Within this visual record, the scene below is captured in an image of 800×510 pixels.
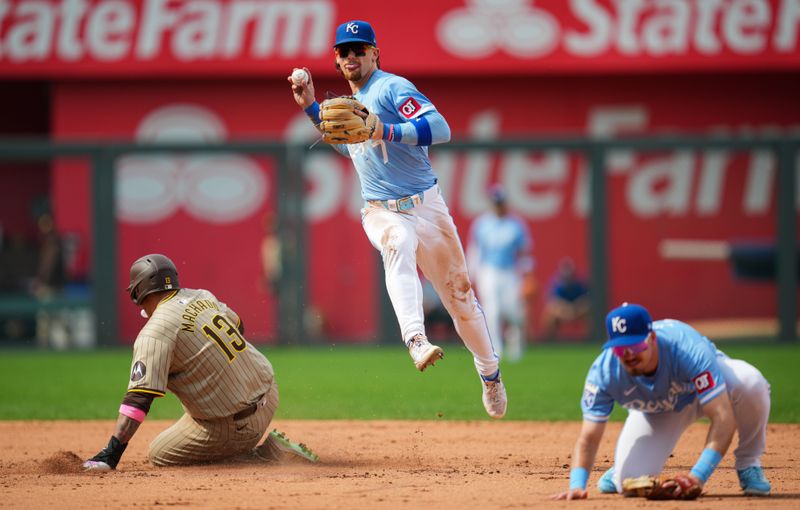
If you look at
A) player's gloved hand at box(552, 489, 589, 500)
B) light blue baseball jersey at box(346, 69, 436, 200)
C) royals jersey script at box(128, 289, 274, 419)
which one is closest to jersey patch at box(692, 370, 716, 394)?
player's gloved hand at box(552, 489, 589, 500)

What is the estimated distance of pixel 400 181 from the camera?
24.4 ft

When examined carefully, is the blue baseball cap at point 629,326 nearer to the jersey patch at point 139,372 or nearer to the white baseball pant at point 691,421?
the white baseball pant at point 691,421

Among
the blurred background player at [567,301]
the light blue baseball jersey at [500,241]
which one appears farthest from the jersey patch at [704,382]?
the blurred background player at [567,301]

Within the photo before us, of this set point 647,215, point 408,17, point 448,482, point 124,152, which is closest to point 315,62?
point 408,17

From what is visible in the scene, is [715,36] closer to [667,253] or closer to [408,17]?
[667,253]

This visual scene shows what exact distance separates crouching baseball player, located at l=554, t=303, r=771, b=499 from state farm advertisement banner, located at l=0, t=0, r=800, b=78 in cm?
1305

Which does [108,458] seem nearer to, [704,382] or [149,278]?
[149,278]

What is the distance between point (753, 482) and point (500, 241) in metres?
8.28

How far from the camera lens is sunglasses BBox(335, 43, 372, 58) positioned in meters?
7.26

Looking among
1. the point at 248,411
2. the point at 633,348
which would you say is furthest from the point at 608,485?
the point at 248,411

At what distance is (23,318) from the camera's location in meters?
16.7

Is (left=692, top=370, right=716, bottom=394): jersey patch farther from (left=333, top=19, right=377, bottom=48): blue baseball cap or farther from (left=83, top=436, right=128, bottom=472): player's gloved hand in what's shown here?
(left=83, top=436, right=128, bottom=472): player's gloved hand

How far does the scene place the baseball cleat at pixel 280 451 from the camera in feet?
24.6

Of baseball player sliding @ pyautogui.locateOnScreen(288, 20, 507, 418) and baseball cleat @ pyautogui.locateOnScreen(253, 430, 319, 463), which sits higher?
baseball player sliding @ pyautogui.locateOnScreen(288, 20, 507, 418)
